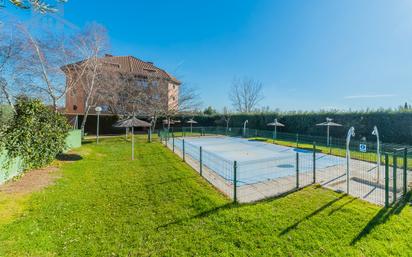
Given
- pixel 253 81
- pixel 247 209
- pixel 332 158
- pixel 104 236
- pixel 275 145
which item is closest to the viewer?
pixel 104 236

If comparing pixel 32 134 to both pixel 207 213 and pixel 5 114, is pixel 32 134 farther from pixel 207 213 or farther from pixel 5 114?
pixel 207 213

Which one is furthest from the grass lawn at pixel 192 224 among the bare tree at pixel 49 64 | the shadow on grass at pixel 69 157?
the bare tree at pixel 49 64

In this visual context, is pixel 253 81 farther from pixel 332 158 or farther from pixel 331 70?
pixel 332 158

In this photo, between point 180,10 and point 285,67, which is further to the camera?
point 285,67

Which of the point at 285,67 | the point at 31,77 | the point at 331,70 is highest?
the point at 285,67

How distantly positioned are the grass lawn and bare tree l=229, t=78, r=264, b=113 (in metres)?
40.8

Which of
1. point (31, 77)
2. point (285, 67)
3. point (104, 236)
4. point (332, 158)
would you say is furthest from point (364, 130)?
point (31, 77)

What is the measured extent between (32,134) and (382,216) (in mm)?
11567

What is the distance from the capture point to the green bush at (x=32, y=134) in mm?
7177

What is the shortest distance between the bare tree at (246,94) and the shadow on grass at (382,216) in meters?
40.3

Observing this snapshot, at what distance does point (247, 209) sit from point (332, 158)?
9.00 meters

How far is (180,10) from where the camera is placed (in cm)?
1464

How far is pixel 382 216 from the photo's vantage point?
451 cm

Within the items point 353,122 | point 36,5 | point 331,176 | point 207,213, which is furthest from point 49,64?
point 353,122
